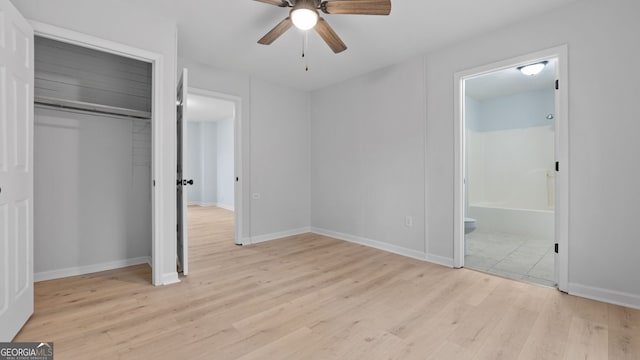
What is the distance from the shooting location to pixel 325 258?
346 cm

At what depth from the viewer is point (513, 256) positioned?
3.54 metres

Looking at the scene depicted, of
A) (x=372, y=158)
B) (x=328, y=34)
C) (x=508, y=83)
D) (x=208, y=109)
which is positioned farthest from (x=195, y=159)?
(x=508, y=83)

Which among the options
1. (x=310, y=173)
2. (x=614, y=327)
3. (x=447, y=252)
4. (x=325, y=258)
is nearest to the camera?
(x=614, y=327)

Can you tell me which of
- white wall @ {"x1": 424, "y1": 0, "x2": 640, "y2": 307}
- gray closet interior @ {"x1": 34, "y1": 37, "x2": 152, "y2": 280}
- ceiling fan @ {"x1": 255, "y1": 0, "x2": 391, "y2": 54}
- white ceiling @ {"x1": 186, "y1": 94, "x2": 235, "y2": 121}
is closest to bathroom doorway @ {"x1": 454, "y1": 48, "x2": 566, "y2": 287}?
white wall @ {"x1": 424, "y1": 0, "x2": 640, "y2": 307}

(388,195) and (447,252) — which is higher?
(388,195)

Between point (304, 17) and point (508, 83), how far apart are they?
4.02 meters

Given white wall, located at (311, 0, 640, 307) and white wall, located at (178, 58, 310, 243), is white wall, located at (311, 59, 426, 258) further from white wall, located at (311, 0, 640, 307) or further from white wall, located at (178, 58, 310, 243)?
white wall, located at (178, 58, 310, 243)

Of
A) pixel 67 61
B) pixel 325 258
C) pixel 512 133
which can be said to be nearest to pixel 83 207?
pixel 67 61

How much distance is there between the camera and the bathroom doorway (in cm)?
377

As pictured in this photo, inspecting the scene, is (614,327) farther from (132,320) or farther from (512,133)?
(512,133)

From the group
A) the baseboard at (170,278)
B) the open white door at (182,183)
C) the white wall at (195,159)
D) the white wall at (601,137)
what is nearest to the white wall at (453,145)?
the white wall at (601,137)

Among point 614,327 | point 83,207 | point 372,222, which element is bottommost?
point 614,327

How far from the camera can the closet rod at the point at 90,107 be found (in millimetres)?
2508

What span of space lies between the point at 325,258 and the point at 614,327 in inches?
97.2
